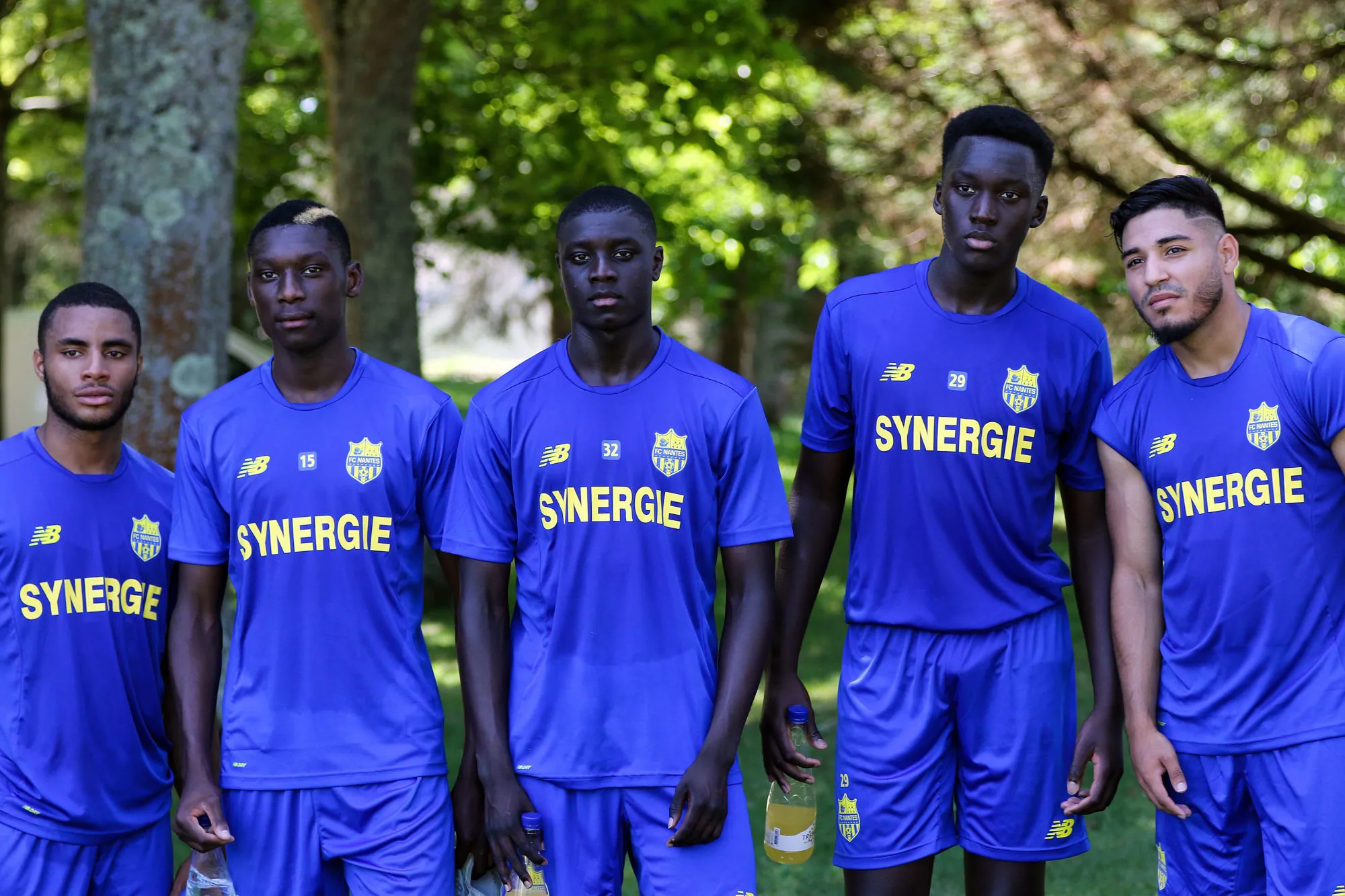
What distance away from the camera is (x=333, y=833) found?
3891mm

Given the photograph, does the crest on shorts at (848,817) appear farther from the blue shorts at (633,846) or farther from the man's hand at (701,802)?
the man's hand at (701,802)

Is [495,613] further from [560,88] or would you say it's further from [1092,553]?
[560,88]

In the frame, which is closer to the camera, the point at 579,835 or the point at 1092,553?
the point at 579,835

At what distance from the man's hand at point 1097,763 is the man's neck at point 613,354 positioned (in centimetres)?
161

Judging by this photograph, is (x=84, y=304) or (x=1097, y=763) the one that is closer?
(x=1097, y=763)

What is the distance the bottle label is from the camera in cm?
421

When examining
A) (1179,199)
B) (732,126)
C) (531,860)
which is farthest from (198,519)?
(732,126)

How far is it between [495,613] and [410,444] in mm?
535

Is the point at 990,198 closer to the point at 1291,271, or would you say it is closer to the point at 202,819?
the point at 202,819

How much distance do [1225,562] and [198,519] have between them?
9.22 ft

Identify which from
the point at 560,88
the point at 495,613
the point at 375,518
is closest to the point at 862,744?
the point at 495,613

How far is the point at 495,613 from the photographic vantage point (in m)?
3.92

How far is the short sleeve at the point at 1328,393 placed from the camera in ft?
12.5

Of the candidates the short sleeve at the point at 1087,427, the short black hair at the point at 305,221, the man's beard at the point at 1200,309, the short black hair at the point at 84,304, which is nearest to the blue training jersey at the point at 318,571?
the short black hair at the point at 305,221
